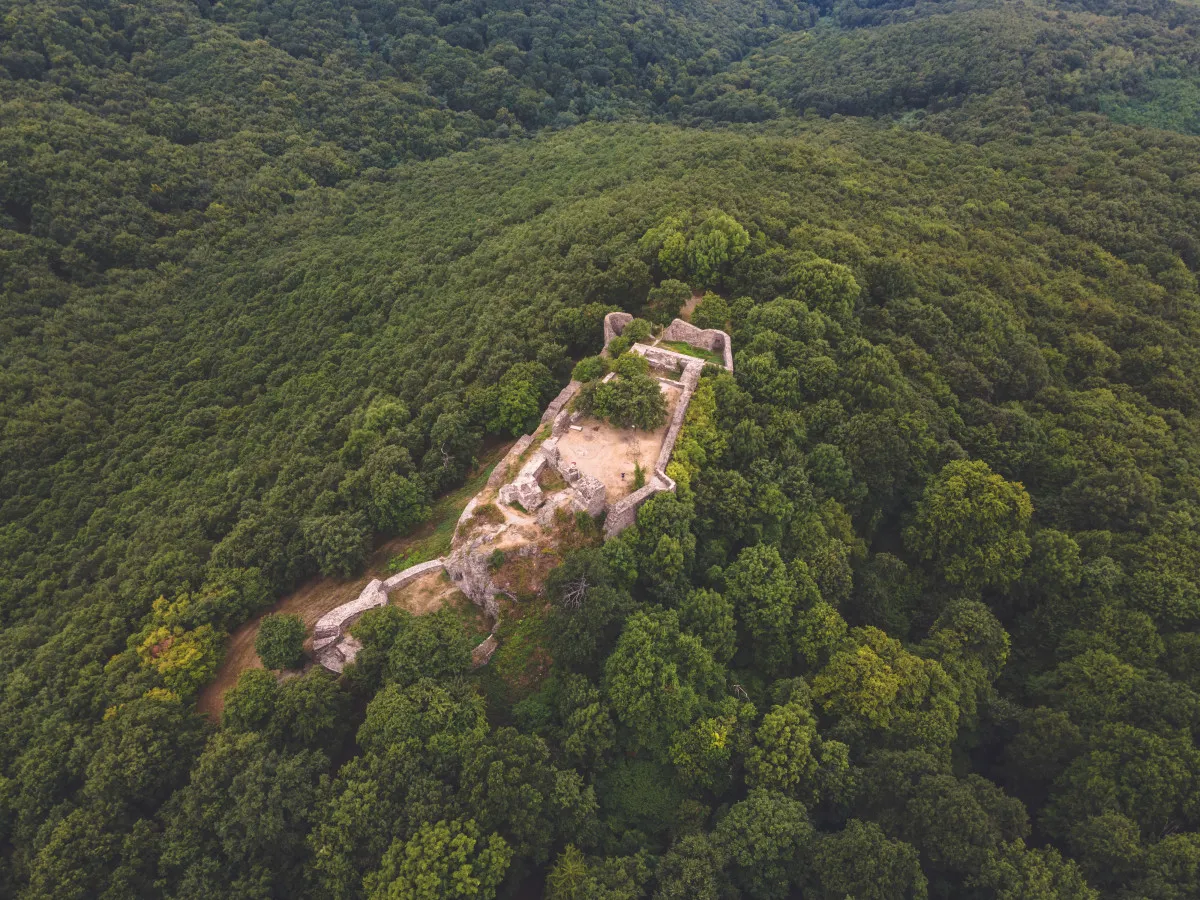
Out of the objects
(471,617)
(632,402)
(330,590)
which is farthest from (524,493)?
(330,590)

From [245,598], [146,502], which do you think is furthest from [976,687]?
[146,502]

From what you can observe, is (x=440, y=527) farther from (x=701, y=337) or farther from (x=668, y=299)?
(x=668, y=299)

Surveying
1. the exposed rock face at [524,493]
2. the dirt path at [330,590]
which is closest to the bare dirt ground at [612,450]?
the exposed rock face at [524,493]

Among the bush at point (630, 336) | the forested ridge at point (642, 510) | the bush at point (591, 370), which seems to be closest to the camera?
the forested ridge at point (642, 510)

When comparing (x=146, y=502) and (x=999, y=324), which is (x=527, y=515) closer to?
(x=146, y=502)

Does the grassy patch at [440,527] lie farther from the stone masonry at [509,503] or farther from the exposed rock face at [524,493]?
the stone masonry at [509,503]

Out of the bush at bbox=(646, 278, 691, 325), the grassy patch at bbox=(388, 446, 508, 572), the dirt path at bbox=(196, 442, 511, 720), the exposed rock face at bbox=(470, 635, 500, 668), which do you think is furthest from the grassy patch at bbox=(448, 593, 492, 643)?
the bush at bbox=(646, 278, 691, 325)
